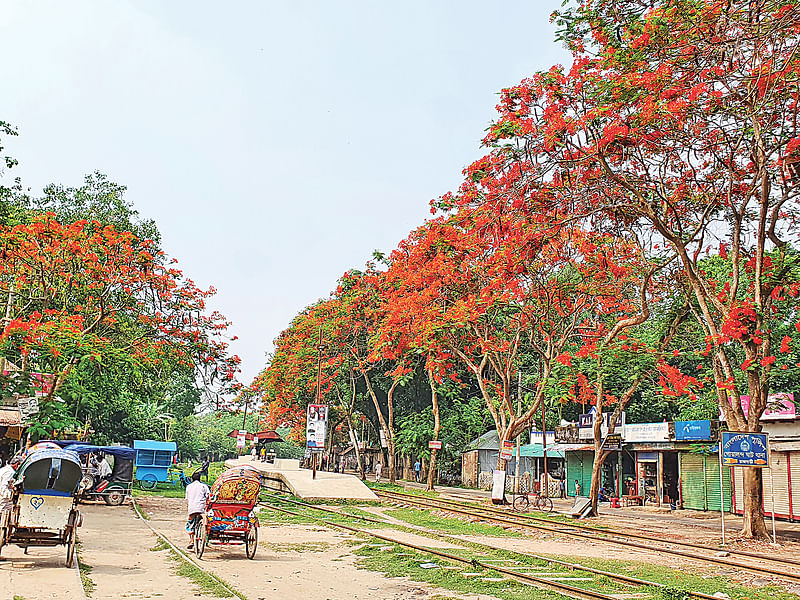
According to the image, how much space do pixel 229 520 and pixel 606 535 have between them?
988cm

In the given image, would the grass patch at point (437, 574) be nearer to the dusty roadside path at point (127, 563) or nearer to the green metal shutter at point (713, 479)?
the dusty roadside path at point (127, 563)

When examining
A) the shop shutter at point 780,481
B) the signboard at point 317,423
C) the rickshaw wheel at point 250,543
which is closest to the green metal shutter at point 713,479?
the shop shutter at point 780,481

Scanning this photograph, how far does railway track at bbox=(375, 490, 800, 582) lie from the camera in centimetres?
1311

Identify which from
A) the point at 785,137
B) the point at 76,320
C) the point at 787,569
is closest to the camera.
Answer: the point at 787,569

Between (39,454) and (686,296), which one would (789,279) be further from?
(39,454)

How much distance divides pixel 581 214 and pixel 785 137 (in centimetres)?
431

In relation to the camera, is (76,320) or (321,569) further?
(76,320)

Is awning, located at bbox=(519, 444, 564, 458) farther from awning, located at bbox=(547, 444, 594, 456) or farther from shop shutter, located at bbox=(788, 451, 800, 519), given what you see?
shop shutter, located at bbox=(788, 451, 800, 519)

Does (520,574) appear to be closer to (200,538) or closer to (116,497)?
(200,538)

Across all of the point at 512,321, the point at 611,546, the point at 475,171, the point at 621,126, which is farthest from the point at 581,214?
the point at 512,321

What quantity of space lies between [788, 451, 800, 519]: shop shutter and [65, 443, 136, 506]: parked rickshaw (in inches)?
808

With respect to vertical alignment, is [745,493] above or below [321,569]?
above

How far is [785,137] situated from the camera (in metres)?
15.9

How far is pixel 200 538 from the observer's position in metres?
12.6
